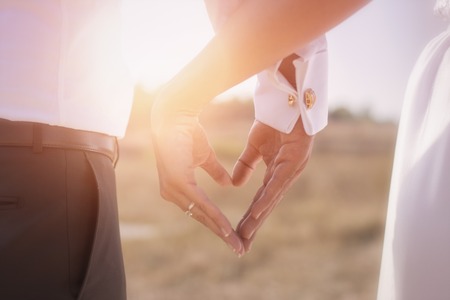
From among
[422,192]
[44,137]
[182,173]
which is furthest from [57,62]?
[422,192]

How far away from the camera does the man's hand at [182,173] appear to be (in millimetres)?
1116

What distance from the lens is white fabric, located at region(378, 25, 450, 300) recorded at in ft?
3.17

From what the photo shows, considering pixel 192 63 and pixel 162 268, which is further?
pixel 162 268

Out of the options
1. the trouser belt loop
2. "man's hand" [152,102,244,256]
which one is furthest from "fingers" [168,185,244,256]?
the trouser belt loop

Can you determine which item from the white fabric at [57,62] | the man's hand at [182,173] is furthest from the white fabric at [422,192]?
the white fabric at [57,62]

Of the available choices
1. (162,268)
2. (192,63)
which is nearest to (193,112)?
(192,63)

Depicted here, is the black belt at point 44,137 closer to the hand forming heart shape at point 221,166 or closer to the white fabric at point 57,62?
the white fabric at point 57,62

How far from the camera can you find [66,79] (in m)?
1.17

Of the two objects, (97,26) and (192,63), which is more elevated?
(97,26)

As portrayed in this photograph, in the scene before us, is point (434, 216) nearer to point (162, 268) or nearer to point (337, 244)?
point (162, 268)

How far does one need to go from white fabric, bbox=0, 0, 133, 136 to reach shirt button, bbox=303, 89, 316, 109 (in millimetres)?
385

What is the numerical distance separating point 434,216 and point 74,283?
65 centimetres

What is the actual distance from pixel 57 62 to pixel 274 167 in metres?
0.46

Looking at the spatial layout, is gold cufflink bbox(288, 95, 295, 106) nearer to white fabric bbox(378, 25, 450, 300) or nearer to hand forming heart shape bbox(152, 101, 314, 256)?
hand forming heart shape bbox(152, 101, 314, 256)
